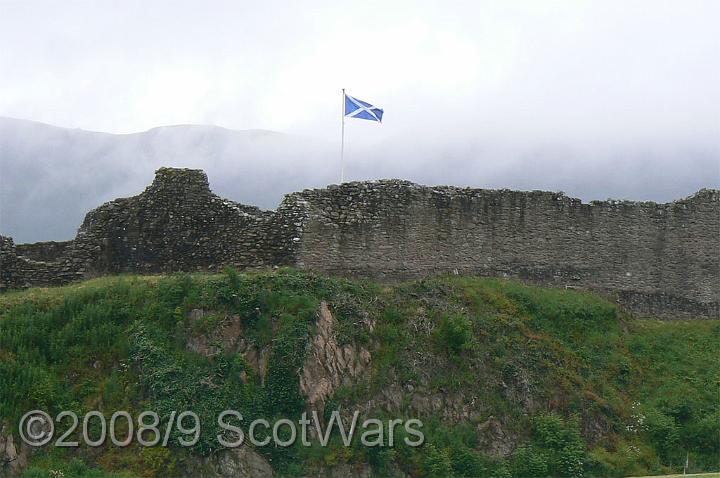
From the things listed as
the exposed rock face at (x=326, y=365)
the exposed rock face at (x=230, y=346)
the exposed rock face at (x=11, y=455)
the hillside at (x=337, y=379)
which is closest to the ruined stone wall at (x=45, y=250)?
the hillside at (x=337, y=379)

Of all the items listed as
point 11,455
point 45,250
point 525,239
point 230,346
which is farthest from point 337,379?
point 45,250

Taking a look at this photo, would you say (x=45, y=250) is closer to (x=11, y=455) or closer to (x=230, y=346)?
(x=230, y=346)

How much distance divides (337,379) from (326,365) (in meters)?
0.41

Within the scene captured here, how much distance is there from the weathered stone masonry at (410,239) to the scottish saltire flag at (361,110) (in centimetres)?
269

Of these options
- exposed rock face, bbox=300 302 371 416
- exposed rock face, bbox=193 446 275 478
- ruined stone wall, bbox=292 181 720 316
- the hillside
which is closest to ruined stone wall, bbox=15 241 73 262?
the hillside

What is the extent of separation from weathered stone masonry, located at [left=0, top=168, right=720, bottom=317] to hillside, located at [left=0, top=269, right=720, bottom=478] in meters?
1.55

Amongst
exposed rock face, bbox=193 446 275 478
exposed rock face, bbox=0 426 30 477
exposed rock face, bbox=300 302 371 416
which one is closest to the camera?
exposed rock face, bbox=0 426 30 477

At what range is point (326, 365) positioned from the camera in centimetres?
2598

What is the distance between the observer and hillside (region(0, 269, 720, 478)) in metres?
24.1

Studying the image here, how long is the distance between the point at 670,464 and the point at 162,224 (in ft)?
47.8

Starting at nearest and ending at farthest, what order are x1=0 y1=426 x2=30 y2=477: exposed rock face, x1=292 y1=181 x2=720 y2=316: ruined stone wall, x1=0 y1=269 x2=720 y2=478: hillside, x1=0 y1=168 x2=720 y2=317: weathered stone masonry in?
x1=0 y1=426 x2=30 y2=477: exposed rock face, x1=0 y1=269 x2=720 y2=478: hillside, x1=0 y1=168 x2=720 y2=317: weathered stone masonry, x1=292 y1=181 x2=720 y2=316: ruined stone wall

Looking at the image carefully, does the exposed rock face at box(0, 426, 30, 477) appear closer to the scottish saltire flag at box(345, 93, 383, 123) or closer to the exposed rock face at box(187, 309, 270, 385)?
A: the exposed rock face at box(187, 309, 270, 385)

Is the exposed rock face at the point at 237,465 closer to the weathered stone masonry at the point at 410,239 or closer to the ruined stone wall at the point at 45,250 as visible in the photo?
the weathered stone masonry at the point at 410,239

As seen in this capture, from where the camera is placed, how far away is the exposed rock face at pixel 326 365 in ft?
82.9
